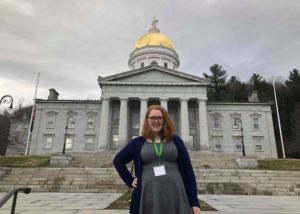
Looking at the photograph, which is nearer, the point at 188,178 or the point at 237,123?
Answer: the point at 188,178

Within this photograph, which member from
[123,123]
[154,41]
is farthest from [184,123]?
[154,41]

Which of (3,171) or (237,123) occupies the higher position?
(237,123)

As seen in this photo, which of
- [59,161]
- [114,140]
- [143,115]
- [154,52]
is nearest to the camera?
[59,161]

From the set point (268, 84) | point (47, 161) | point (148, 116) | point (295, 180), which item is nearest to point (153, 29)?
point (268, 84)

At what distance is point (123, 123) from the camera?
39.6 meters

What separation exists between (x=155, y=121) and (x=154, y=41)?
5603cm

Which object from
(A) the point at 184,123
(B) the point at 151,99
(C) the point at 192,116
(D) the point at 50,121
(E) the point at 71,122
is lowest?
(A) the point at 184,123

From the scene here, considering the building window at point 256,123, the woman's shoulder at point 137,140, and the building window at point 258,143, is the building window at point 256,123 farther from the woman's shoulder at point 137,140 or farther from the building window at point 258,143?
the woman's shoulder at point 137,140

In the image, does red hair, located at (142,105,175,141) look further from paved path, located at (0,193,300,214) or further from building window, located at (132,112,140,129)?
building window, located at (132,112,140,129)

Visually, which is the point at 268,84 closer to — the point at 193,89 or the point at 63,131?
the point at 193,89

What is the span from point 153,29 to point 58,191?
172 feet

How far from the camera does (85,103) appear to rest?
4572 centimetres

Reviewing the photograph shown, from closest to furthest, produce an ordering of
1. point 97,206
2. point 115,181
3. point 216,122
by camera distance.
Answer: point 97,206
point 115,181
point 216,122

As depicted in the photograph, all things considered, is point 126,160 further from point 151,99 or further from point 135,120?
point 135,120
